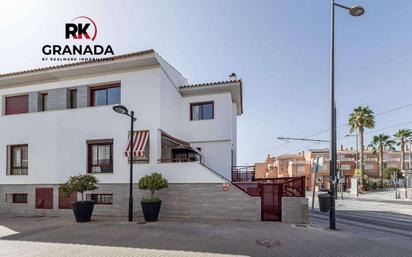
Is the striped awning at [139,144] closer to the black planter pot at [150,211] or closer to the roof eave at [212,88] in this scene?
the black planter pot at [150,211]

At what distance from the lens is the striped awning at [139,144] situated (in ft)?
40.4

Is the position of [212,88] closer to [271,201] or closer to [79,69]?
[79,69]

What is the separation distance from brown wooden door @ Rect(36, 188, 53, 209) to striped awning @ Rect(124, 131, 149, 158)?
17.7ft

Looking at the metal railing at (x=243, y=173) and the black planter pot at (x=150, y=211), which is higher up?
the metal railing at (x=243, y=173)

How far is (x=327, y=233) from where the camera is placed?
913 cm

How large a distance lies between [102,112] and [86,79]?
7.59 feet


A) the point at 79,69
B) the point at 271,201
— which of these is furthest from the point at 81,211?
the point at 271,201

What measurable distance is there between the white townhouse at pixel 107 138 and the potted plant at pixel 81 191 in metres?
1.35

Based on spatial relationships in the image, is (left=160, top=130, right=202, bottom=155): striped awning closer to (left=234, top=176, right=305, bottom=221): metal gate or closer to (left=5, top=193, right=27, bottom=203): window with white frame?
(left=234, top=176, right=305, bottom=221): metal gate

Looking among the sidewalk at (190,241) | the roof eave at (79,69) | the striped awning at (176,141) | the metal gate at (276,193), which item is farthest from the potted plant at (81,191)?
the metal gate at (276,193)

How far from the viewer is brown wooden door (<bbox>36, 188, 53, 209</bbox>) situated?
13930 mm

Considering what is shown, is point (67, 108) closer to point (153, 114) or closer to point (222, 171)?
point (153, 114)

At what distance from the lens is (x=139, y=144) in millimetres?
12703

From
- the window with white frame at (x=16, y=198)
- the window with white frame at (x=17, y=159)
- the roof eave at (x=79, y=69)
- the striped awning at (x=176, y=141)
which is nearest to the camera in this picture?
the roof eave at (x=79, y=69)
